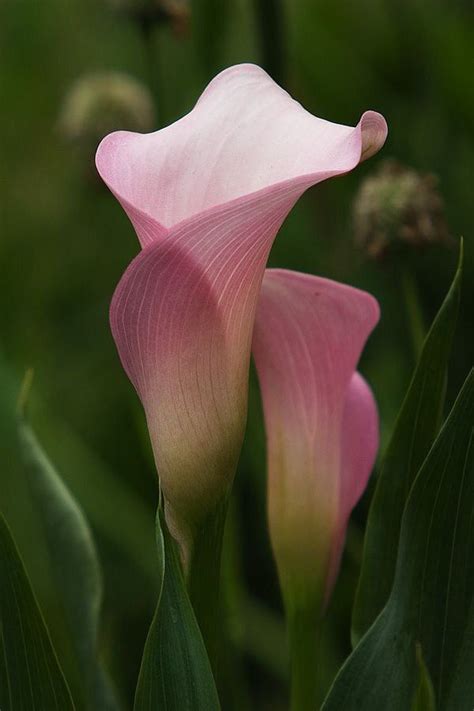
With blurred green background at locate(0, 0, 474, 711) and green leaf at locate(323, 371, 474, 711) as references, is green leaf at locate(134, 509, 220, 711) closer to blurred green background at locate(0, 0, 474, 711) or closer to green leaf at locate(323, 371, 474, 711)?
green leaf at locate(323, 371, 474, 711)

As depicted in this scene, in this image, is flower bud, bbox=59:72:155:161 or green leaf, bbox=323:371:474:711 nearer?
green leaf, bbox=323:371:474:711

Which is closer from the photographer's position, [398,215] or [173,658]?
[173,658]

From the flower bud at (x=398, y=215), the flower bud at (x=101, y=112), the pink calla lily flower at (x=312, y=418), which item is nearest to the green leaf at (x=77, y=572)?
the pink calla lily flower at (x=312, y=418)

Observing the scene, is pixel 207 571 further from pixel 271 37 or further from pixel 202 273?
pixel 271 37

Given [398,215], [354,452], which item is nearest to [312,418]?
[354,452]

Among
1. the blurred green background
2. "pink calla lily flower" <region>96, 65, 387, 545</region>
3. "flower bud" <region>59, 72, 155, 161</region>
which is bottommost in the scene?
the blurred green background

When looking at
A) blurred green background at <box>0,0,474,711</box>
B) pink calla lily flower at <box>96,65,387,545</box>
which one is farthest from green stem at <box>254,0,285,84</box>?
pink calla lily flower at <box>96,65,387,545</box>

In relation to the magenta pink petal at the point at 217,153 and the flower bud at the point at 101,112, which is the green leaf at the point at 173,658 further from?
the flower bud at the point at 101,112

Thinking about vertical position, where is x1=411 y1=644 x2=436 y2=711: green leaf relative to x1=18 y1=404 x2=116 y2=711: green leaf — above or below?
above

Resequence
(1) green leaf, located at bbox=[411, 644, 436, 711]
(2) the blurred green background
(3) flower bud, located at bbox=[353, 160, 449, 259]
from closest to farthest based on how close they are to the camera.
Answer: (1) green leaf, located at bbox=[411, 644, 436, 711], (3) flower bud, located at bbox=[353, 160, 449, 259], (2) the blurred green background
